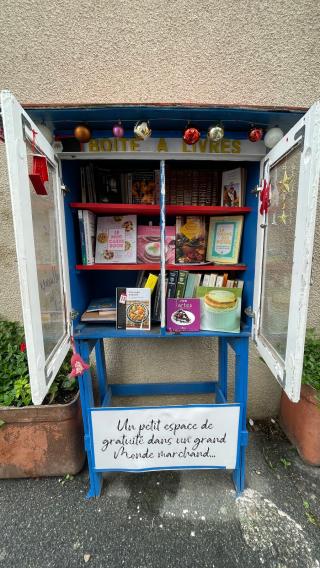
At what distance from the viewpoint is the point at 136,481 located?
1488 mm

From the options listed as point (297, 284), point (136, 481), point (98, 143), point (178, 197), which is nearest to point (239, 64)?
point (178, 197)

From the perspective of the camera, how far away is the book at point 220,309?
1.24m

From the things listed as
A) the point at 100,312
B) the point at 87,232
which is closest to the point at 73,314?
the point at 100,312

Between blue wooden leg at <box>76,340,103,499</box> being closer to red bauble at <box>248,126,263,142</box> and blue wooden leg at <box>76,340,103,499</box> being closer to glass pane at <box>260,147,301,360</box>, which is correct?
glass pane at <box>260,147,301,360</box>

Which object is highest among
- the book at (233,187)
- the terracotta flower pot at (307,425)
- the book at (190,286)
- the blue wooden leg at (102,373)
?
the book at (233,187)

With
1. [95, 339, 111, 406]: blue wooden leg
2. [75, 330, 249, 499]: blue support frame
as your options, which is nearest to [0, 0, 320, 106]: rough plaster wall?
[75, 330, 249, 499]: blue support frame

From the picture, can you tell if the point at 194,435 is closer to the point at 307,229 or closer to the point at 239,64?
the point at 307,229

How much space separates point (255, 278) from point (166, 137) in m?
0.81

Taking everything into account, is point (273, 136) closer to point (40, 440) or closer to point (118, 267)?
point (118, 267)

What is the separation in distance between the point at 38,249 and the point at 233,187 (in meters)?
1.06

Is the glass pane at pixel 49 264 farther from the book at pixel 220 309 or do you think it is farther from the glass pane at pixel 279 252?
the glass pane at pixel 279 252

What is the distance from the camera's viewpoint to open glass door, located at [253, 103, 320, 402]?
2.64 ft

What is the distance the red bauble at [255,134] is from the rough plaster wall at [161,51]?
728 millimetres

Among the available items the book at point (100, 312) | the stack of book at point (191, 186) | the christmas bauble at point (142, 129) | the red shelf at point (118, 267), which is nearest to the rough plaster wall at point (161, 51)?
the stack of book at point (191, 186)
